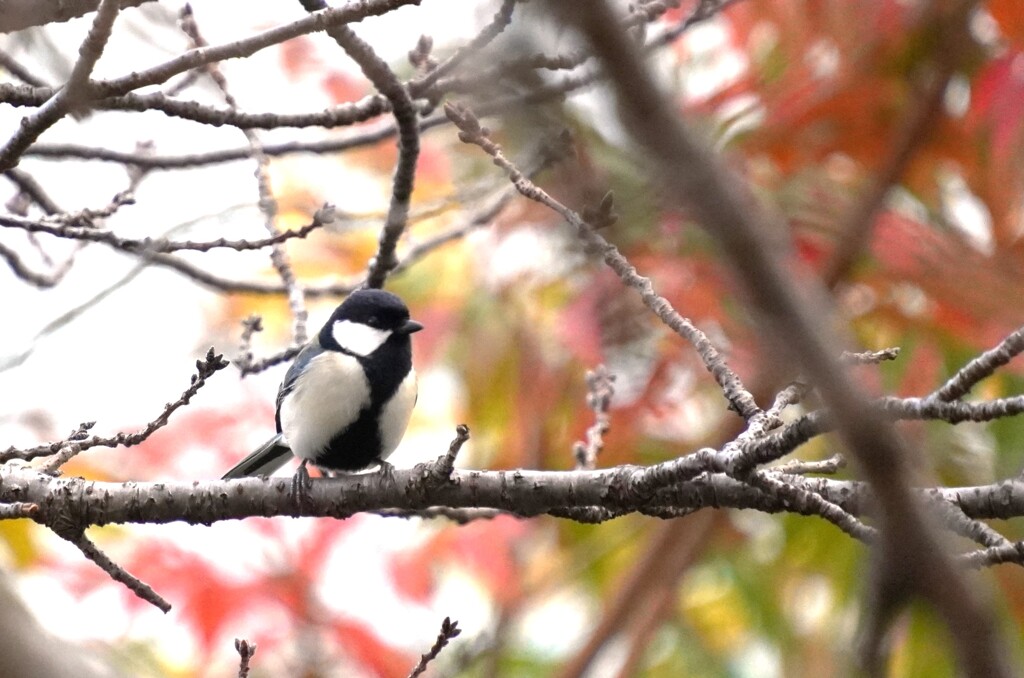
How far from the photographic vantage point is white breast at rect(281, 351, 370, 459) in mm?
3211

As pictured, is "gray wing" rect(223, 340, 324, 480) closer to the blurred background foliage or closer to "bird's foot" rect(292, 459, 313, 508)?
the blurred background foliage

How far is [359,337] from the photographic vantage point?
11.3 ft

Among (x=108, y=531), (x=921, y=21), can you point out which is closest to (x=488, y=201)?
(x=921, y=21)

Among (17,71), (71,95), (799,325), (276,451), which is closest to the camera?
(799,325)

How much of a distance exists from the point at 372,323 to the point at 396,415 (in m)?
0.33

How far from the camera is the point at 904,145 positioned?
122 inches

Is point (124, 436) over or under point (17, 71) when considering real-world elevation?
under

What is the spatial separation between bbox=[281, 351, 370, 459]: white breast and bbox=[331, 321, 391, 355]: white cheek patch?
90mm

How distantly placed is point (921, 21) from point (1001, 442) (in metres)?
1.36

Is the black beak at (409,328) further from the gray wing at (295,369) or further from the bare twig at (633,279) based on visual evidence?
the bare twig at (633,279)

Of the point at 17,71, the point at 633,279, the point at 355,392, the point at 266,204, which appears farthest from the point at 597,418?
the point at 17,71

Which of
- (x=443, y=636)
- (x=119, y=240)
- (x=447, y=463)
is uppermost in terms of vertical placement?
(x=119, y=240)

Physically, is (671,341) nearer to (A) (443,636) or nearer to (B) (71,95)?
(A) (443,636)

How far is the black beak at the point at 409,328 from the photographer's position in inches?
132
